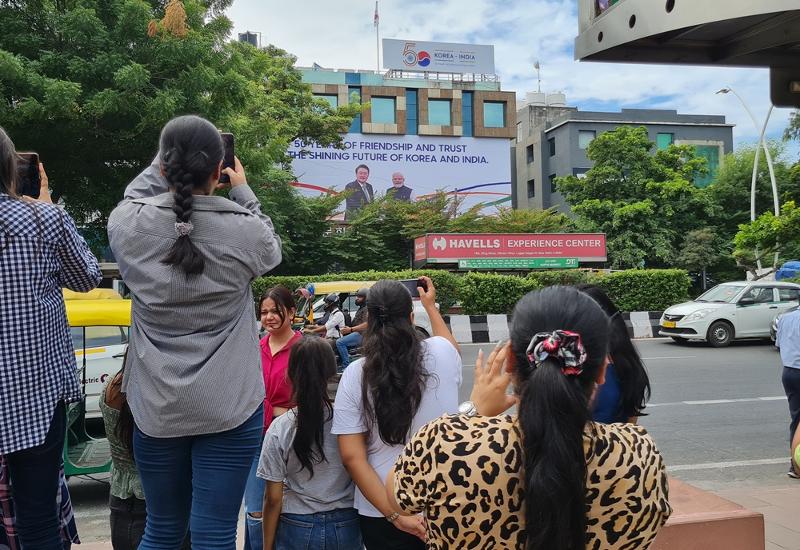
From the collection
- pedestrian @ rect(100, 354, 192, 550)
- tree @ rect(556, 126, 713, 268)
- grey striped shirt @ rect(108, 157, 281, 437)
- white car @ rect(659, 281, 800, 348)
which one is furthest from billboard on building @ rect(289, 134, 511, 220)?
grey striped shirt @ rect(108, 157, 281, 437)

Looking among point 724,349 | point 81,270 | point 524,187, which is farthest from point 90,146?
point 524,187

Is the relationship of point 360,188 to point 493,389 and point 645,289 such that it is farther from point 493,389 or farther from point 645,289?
point 493,389

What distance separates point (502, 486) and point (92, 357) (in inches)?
231

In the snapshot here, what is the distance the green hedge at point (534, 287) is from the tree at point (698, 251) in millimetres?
14600

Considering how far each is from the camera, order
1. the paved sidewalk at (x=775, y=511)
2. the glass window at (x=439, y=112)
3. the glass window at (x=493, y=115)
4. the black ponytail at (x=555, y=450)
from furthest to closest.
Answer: the glass window at (x=493, y=115) → the glass window at (x=439, y=112) → the paved sidewalk at (x=775, y=511) → the black ponytail at (x=555, y=450)

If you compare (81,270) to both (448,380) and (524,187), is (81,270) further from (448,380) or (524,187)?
(524,187)

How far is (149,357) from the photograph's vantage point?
6.59 feet

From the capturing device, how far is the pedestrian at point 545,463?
143 centimetres

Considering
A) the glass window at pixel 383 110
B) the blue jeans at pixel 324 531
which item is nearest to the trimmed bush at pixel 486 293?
the blue jeans at pixel 324 531

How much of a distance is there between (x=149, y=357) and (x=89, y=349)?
4849mm

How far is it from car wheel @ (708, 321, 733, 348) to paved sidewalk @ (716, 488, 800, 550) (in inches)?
421

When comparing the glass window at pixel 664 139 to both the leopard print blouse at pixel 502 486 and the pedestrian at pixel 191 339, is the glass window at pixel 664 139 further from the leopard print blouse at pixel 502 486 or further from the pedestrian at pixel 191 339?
the leopard print blouse at pixel 502 486

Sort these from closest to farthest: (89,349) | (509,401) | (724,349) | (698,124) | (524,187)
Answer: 1. (509,401)
2. (89,349)
3. (724,349)
4. (698,124)
5. (524,187)

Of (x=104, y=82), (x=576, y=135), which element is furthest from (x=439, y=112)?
(x=104, y=82)
